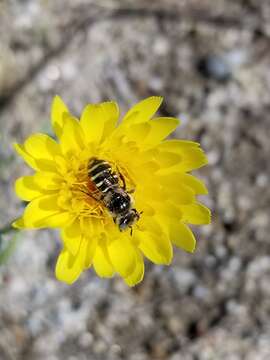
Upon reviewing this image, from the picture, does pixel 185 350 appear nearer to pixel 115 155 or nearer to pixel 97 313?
pixel 97 313

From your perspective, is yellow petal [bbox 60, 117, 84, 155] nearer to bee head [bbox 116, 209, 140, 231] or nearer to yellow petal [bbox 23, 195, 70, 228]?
yellow petal [bbox 23, 195, 70, 228]

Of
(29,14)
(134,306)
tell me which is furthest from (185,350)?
(29,14)

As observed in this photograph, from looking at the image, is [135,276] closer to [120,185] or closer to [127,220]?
[127,220]

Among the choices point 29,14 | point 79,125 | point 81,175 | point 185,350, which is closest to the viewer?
point 79,125

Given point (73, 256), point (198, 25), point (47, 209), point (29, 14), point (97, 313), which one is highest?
point (29, 14)

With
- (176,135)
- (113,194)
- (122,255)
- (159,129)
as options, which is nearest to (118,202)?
(113,194)

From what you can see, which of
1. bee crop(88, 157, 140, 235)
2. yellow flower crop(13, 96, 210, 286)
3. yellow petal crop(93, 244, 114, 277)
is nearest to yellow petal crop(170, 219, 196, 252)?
yellow flower crop(13, 96, 210, 286)
